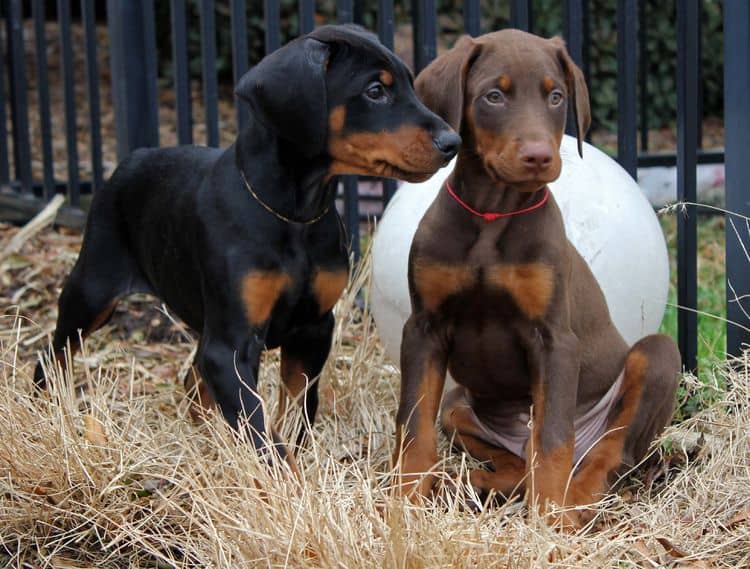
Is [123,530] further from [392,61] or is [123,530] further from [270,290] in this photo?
[392,61]

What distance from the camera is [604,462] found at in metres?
3.83

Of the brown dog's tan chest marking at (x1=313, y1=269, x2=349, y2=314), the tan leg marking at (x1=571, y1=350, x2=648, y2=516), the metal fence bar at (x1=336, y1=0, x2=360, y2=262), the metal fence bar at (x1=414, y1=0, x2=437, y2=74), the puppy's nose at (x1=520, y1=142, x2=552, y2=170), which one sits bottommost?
the tan leg marking at (x1=571, y1=350, x2=648, y2=516)

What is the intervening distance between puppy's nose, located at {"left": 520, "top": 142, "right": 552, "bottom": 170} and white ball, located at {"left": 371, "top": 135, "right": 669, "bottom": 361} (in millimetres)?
1029

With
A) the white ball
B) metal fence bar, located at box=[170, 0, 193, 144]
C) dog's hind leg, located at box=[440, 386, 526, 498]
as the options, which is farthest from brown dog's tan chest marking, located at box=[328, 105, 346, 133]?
metal fence bar, located at box=[170, 0, 193, 144]

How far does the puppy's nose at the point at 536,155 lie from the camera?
10.9ft

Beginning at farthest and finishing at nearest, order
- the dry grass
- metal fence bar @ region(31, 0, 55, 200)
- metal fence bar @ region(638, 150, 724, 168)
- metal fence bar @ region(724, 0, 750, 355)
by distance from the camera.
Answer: metal fence bar @ region(638, 150, 724, 168) → metal fence bar @ region(31, 0, 55, 200) → metal fence bar @ region(724, 0, 750, 355) → the dry grass

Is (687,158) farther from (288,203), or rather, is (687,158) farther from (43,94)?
(43,94)

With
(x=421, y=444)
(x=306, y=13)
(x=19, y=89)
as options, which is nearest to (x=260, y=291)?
(x=421, y=444)

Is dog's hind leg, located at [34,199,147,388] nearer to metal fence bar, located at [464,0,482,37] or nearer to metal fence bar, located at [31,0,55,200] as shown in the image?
metal fence bar, located at [464,0,482,37]

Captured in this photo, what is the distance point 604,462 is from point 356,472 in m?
0.88

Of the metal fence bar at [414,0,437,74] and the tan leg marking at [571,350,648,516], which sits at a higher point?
the metal fence bar at [414,0,437,74]

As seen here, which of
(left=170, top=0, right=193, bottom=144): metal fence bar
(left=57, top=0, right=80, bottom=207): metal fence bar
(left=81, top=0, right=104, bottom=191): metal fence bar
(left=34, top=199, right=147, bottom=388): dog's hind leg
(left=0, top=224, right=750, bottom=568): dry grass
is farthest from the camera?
(left=57, top=0, right=80, bottom=207): metal fence bar

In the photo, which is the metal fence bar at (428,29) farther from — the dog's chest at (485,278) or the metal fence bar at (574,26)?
the dog's chest at (485,278)

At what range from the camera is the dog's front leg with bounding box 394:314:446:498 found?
369 centimetres
